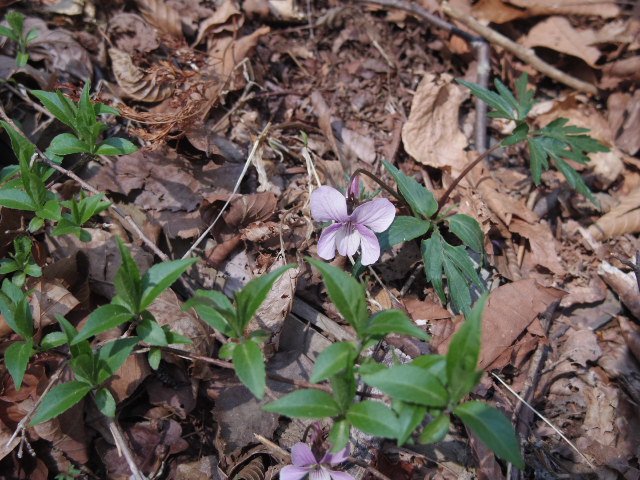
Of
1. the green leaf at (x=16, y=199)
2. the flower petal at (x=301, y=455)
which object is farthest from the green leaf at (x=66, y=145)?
the flower petal at (x=301, y=455)

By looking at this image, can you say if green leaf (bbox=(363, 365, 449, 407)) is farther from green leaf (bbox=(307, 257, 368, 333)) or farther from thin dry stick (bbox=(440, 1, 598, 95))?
thin dry stick (bbox=(440, 1, 598, 95))

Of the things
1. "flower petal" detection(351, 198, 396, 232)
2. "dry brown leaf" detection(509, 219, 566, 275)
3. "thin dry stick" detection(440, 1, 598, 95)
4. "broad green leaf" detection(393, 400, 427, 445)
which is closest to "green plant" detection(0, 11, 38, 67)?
"flower petal" detection(351, 198, 396, 232)

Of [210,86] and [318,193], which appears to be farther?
[210,86]

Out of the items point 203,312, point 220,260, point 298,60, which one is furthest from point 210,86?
point 203,312

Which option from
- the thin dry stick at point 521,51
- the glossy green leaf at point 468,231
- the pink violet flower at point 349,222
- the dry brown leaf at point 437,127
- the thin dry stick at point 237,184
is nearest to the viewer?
the pink violet flower at point 349,222

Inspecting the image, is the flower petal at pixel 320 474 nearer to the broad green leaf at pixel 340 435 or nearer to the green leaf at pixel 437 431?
the broad green leaf at pixel 340 435

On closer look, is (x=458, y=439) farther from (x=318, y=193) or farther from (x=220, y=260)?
(x=220, y=260)

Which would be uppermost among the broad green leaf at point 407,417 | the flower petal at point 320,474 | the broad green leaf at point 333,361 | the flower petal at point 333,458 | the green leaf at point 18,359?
the broad green leaf at point 333,361
